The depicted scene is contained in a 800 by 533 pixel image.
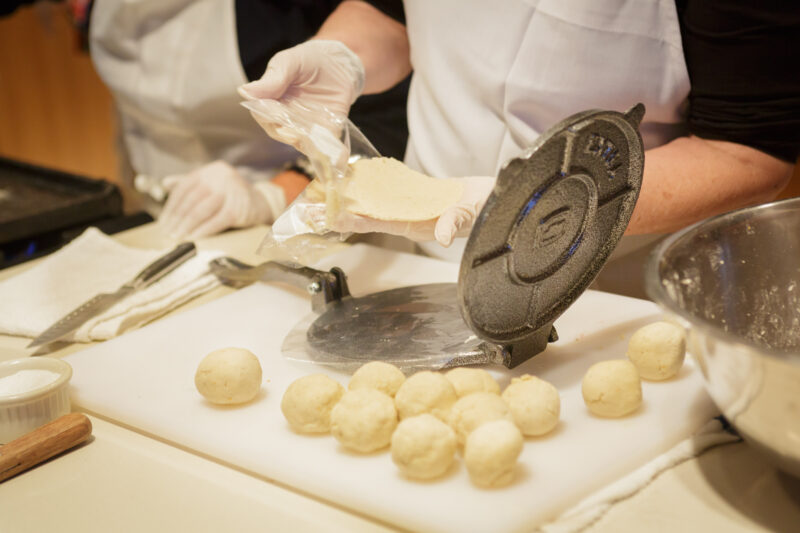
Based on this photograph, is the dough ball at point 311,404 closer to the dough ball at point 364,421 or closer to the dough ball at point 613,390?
the dough ball at point 364,421

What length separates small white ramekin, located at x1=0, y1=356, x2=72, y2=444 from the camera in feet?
3.25

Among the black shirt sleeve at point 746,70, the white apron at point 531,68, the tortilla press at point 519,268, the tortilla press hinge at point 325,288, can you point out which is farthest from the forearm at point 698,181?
the tortilla press hinge at point 325,288

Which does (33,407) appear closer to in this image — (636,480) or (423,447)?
(423,447)

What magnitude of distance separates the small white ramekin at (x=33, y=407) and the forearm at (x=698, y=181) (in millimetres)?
909

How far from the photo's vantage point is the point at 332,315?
4.09 ft

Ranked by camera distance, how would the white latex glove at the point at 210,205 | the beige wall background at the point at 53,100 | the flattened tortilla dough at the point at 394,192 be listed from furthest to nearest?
the beige wall background at the point at 53,100
the white latex glove at the point at 210,205
the flattened tortilla dough at the point at 394,192

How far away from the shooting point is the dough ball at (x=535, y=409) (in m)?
0.90

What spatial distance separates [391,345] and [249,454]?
27cm

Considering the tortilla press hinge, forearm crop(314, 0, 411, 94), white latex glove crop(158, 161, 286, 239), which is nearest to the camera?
the tortilla press hinge

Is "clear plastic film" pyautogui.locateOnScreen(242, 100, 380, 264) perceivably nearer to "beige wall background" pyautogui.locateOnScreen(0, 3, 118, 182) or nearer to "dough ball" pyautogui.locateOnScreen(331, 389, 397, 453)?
"dough ball" pyautogui.locateOnScreen(331, 389, 397, 453)

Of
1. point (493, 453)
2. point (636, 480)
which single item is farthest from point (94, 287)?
point (636, 480)

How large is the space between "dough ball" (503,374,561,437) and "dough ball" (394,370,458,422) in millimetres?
78

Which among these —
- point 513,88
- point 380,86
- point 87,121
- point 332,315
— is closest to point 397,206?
point 332,315

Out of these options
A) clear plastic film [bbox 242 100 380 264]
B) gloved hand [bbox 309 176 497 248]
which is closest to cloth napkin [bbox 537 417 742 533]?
gloved hand [bbox 309 176 497 248]
